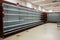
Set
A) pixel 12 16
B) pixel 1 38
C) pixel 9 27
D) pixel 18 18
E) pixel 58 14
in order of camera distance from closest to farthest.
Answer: pixel 1 38
pixel 9 27
pixel 12 16
pixel 18 18
pixel 58 14

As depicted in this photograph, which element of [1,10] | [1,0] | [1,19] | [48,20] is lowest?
[48,20]

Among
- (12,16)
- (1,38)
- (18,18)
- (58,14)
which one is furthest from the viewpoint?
(58,14)

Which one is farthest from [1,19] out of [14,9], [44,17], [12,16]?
[44,17]

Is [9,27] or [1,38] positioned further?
[9,27]

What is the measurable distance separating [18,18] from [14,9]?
0.62 m

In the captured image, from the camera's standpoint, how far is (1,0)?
3525 mm


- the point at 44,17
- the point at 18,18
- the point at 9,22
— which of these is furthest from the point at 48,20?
the point at 9,22

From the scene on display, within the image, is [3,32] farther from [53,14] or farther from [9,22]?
[53,14]

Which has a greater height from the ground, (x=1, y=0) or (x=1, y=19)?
(x=1, y=0)

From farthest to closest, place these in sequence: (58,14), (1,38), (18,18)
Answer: (58,14) < (18,18) < (1,38)

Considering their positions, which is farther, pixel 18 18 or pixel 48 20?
pixel 48 20

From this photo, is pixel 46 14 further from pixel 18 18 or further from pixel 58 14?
pixel 18 18

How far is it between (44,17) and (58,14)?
171 centimetres

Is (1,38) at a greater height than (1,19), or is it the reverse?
(1,19)
